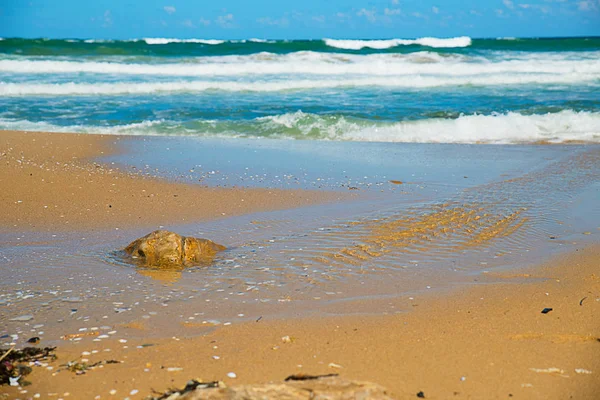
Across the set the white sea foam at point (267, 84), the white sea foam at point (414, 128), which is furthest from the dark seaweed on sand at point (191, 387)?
the white sea foam at point (267, 84)

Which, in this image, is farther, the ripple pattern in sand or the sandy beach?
the ripple pattern in sand

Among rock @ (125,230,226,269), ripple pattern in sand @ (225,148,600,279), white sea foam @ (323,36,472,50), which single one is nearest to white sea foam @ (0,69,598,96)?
ripple pattern in sand @ (225,148,600,279)

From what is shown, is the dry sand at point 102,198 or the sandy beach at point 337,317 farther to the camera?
the dry sand at point 102,198

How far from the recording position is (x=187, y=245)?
14.6ft

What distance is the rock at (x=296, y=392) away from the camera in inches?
84.8

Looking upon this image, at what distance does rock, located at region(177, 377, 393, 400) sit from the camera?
2154 millimetres

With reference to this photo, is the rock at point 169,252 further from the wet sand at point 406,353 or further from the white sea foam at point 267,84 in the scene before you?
the white sea foam at point 267,84

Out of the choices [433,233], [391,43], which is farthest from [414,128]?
[391,43]

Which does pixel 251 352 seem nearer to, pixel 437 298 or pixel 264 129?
pixel 437 298

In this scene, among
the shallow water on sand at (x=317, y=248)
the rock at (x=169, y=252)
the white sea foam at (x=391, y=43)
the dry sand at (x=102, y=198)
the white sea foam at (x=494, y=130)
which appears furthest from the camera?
the white sea foam at (x=391, y=43)

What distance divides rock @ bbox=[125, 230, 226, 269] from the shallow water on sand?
0.48 ft

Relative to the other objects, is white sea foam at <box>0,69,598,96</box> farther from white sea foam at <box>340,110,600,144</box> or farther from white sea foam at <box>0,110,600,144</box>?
white sea foam at <box>340,110,600,144</box>

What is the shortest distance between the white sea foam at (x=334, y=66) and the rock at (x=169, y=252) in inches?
775

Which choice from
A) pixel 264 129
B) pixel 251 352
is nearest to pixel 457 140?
pixel 264 129
